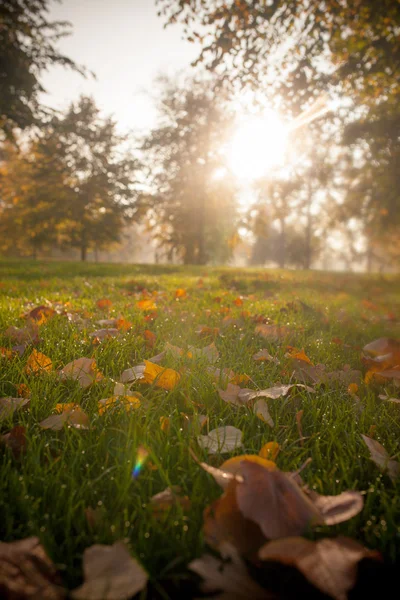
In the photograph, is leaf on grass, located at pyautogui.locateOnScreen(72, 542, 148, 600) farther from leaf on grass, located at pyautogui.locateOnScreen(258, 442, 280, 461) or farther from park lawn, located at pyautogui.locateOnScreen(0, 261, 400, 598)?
leaf on grass, located at pyautogui.locateOnScreen(258, 442, 280, 461)

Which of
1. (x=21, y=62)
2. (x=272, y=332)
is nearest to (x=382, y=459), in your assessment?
(x=272, y=332)

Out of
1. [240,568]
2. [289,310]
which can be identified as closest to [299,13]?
[289,310]

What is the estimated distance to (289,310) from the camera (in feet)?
12.6

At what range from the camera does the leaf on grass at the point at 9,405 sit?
1.24 meters

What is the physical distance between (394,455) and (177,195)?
20983mm

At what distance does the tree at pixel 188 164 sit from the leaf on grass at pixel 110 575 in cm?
2065

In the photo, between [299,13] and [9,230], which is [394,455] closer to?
[299,13]

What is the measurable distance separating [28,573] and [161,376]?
865 millimetres

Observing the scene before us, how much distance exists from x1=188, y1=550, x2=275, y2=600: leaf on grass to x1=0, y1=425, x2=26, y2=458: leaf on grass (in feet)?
2.20

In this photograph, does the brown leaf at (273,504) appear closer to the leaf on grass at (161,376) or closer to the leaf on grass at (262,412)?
the leaf on grass at (262,412)

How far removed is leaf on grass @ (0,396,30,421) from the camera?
124 centimetres

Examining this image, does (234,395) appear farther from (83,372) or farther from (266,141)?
(266,141)

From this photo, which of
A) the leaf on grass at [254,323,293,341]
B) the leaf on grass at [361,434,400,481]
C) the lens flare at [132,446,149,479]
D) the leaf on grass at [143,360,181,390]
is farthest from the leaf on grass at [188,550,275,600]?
the leaf on grass at [254,323,293,341]

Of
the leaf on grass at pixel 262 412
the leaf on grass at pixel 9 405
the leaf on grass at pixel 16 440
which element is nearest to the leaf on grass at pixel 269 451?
the leaf on grass at pixel 262 412
